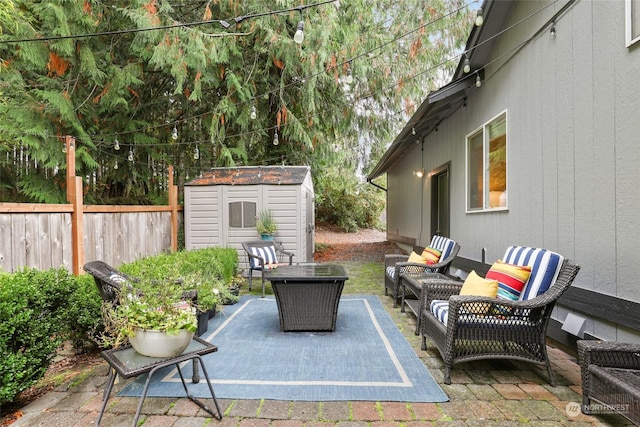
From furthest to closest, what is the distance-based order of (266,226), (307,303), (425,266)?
(266,226), (425,266), (307,303)

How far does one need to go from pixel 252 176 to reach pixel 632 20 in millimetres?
5839

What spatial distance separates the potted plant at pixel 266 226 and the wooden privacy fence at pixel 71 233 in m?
1.96

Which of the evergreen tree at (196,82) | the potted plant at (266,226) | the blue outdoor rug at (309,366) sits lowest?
the blue outdoor rug at (309,366)

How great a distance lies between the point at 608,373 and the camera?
6.07 ft

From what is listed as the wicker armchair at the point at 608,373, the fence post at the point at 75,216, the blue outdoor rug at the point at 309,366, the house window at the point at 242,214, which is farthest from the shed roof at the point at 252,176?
the wicker armchair at the point at 608,373

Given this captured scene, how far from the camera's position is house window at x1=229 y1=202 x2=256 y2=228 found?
6.72 m

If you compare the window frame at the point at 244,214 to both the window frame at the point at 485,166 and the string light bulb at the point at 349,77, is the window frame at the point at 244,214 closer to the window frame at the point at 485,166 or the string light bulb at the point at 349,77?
the string light bulb at the point at 349,77

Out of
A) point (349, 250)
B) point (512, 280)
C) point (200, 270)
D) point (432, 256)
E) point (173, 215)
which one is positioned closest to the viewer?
point (512, 280)

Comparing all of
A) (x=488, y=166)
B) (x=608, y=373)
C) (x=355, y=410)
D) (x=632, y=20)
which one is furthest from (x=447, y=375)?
(x=488, y=166)

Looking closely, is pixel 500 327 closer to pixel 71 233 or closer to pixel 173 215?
pixel 71 233

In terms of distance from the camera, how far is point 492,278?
302 centimetres

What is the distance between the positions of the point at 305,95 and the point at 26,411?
21.9 feet

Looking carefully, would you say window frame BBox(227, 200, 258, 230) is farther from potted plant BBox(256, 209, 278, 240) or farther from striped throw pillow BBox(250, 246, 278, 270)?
striped throw pillow BBox(250, 246, 278, 270)

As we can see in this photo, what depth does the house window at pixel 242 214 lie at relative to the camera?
6723 mm
